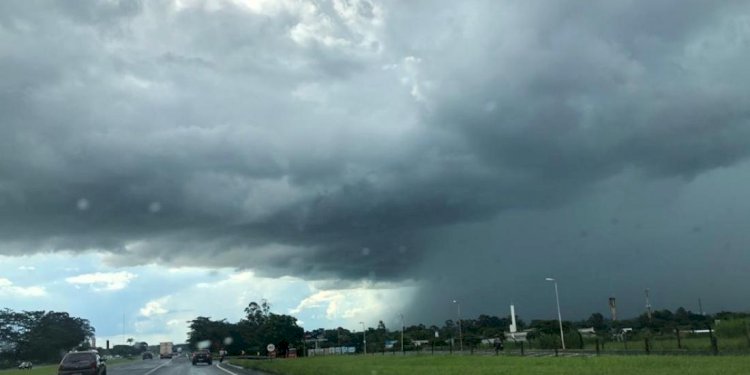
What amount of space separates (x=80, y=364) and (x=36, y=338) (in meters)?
152

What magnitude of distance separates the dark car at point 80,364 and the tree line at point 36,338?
137321 millimetres

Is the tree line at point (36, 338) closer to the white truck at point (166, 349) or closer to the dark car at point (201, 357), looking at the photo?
the white truck at point (166, 349)

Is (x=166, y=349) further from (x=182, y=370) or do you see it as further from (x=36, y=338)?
(x=182, y=370)

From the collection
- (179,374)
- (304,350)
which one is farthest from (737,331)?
(304,350)

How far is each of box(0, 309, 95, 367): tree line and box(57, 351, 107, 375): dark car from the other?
137 meters

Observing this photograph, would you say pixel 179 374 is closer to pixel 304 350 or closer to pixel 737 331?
pixel 737 331

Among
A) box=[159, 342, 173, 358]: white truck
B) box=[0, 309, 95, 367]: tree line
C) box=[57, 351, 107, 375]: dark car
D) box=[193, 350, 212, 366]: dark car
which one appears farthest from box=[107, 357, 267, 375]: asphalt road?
box=[0, 309, 95, 367]: tree line

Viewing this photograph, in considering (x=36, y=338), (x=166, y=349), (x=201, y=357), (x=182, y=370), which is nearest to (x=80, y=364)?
(x=182, y=370)

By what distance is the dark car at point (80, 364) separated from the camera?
122 ft

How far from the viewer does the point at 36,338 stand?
171 metres

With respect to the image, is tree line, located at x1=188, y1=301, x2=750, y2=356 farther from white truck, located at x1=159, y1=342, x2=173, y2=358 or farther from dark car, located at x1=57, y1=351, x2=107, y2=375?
dark car, located at x1=57, y1=351, x2=107, y2=375

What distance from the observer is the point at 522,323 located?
180625 mm

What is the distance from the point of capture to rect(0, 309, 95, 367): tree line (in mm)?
169000

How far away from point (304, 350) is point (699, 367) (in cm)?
7647
